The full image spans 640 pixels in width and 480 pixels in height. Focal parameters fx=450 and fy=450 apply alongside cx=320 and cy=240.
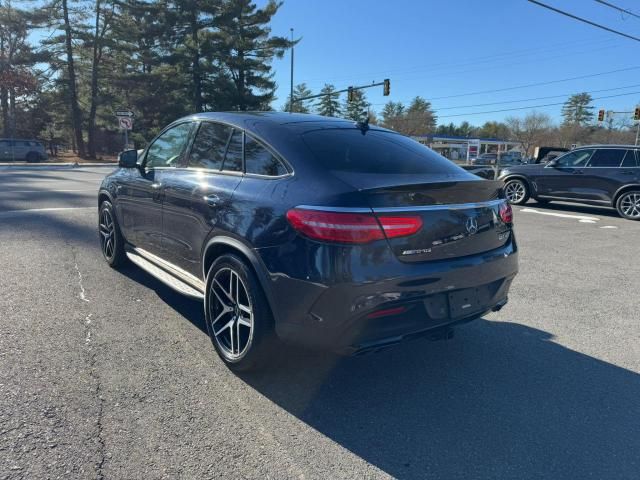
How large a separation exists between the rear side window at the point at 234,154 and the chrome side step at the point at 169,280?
97cm

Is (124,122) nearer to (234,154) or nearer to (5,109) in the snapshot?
(234,154)

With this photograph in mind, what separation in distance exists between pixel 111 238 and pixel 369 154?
135 inches

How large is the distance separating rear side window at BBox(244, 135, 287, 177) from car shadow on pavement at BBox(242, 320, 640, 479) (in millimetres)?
1337

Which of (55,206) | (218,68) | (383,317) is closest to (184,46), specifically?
(218,68)

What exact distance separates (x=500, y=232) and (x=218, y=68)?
3850 cm

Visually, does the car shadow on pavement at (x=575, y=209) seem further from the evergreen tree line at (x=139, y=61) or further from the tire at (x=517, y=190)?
the evergreen tree line at (x=139, y=61)

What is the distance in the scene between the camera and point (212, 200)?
313 cm

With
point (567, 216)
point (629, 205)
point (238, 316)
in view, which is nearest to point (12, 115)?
point (567, 216)

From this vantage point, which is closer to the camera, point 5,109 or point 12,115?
point 12,115

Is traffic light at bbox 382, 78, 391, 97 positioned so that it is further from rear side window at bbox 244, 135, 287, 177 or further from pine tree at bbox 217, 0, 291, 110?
rear side window at bbox 244, 135, 287, 177

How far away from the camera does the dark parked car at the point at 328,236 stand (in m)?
2.39

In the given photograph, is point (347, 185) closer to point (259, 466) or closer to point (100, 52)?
point (259, 466)

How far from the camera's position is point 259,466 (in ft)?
7.08

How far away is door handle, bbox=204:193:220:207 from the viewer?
121 inches
